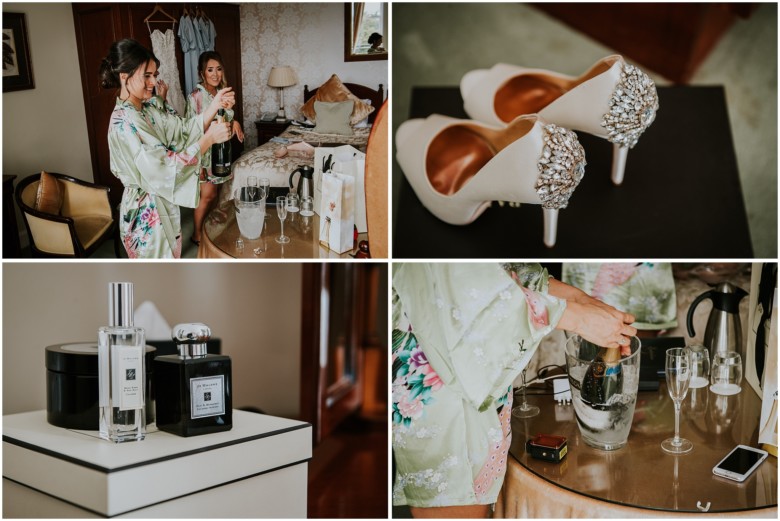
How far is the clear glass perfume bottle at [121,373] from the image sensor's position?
1129mm

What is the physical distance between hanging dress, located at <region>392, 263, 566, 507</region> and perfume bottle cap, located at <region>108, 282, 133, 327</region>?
44 centimetres

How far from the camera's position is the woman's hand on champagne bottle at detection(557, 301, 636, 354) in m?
1.31

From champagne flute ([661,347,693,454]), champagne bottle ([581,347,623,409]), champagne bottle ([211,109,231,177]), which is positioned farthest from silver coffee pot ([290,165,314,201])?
champagne flute ([661,347,693,454])

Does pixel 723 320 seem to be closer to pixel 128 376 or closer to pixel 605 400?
pixel 605 400

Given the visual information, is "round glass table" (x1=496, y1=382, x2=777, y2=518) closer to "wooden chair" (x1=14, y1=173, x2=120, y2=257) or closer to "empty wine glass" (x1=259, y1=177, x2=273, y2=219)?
"empty wine glass" (x1=259, y1=177, x2=273, y2=219)

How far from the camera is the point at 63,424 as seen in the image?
1.20 meters

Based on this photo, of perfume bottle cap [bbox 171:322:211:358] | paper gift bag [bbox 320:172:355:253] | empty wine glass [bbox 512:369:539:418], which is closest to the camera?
perfume bottle cap [bbox 171:322:211:358]

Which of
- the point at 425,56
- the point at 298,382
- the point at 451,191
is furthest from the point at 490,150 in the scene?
the point at 298,382

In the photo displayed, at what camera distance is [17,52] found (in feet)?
3.95

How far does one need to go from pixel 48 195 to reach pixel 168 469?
483 mm

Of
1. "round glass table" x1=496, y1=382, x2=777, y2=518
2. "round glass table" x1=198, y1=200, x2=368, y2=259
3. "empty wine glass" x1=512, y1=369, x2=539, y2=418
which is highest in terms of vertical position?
"round glass table" x1=198, y1=200, x2=368, y2=259

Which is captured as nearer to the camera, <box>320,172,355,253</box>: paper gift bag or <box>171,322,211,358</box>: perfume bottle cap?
<box>171,322,211,358</box>: perfume bottle cap

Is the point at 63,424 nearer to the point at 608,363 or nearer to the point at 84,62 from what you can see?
the point at 84,62

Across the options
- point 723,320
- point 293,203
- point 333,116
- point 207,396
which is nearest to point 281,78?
point 333,116
